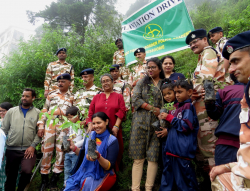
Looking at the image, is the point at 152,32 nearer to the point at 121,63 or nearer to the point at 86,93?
the point at 121,63

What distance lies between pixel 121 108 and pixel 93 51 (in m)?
5.66

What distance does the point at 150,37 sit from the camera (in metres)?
4.38

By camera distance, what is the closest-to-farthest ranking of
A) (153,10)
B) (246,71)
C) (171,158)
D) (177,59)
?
(246,71)
(171,158)
(153,10)
(177,59)

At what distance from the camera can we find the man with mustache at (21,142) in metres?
3.46

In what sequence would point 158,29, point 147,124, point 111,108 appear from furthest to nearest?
point 158,29 < point 111,108 < point 147,124

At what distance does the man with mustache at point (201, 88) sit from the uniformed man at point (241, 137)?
1.02 metres

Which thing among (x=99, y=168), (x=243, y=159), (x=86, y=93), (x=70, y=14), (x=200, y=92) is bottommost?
(x=99, y=168)

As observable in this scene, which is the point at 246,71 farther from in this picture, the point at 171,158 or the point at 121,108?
the point at 121,108

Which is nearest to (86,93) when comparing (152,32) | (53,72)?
(53,72)

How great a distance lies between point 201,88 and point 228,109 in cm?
78

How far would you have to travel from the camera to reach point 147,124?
301cm

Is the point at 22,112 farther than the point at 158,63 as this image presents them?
Yes

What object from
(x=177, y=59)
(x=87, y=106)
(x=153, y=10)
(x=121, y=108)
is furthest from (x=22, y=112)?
(x=177, y=59)

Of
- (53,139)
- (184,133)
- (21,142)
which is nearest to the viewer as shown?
(184,133)
